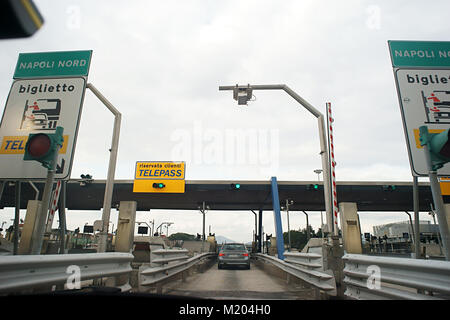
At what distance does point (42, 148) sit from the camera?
3.24 metres

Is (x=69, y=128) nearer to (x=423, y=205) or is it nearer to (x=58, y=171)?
(x=58, y=171)

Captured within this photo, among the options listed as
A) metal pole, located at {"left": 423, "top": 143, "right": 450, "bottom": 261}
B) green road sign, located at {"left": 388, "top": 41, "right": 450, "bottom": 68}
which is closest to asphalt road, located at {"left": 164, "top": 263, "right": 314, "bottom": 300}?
metal pole, located at {"left": 423, "top": 143, "right": 450, "bottom": 261}

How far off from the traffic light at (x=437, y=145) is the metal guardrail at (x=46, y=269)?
14.0 ft

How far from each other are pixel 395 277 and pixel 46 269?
377 centimetres

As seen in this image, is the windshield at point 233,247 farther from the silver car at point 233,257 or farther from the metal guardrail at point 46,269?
the metal guardrail at point 46,269

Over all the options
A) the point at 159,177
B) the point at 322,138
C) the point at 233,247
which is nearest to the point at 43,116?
the point at 322,138

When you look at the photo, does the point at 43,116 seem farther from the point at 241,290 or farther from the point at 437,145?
the point at 241,290

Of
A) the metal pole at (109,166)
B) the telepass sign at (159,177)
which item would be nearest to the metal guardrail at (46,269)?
the metal pole at (109,166)

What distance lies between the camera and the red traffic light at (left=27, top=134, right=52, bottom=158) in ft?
10.5

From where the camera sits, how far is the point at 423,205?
113ft

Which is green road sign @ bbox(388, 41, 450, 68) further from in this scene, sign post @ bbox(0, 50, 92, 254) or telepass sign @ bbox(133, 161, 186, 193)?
telepass sign @ bbox(133, 161, 186, 193)
